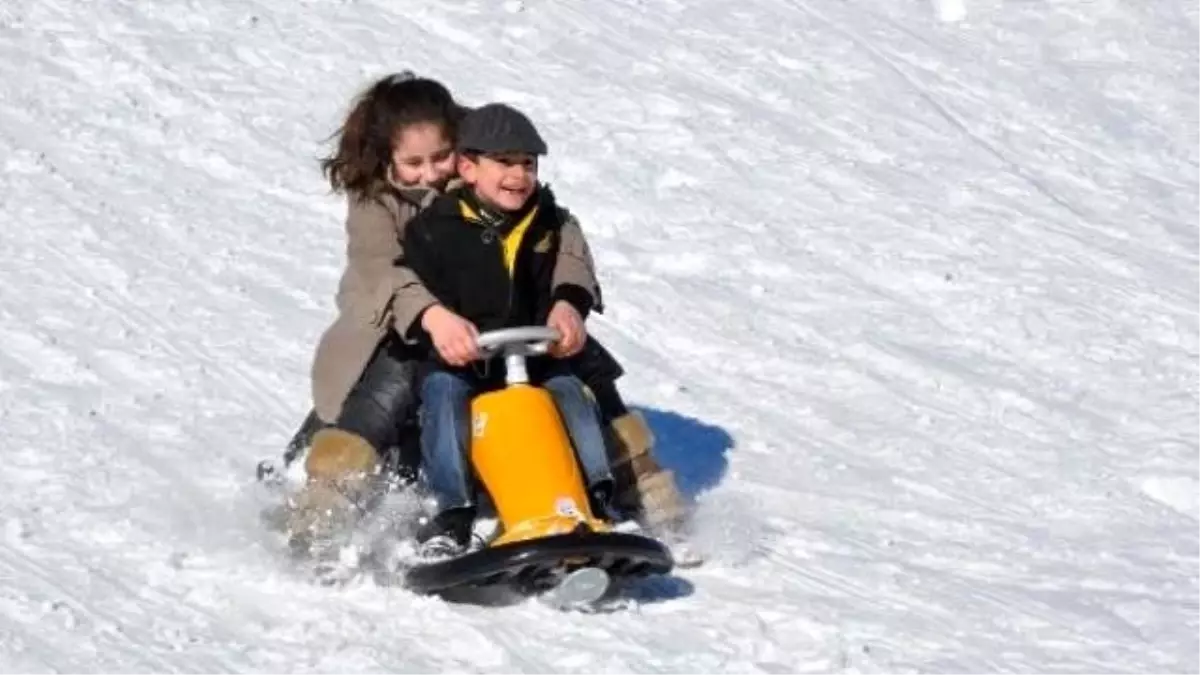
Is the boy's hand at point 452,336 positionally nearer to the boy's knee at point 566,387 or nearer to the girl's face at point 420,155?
the boy's knee at point 566,387

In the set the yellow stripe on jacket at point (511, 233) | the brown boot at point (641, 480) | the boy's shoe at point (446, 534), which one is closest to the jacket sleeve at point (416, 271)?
the yellow stripe on jacket at point (511, 233)

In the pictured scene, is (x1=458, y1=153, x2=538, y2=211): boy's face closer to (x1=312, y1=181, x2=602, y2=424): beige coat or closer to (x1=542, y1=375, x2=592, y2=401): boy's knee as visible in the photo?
(x1=312, y1=181, x2=602, y2=424): beige coat

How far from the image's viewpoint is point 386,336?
238 inches

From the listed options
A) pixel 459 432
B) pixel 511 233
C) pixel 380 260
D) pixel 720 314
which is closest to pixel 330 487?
pixel 459 432

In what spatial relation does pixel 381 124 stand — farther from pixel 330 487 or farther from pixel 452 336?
pixel 330 487

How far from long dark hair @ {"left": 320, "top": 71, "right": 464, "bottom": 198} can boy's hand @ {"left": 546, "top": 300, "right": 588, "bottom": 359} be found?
0.64m

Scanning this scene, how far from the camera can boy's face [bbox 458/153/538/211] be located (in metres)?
5.86

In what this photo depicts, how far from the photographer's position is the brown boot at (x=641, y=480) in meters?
6.15

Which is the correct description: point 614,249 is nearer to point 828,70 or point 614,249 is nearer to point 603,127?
point 603,127

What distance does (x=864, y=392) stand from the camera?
7.65 metres

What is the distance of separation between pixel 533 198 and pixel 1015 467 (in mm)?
1922

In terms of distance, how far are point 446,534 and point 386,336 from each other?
0.63 meters

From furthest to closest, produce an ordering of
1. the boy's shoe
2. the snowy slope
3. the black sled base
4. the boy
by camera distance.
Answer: the boy → the boy's shoe → the snowy slope → the black sled base

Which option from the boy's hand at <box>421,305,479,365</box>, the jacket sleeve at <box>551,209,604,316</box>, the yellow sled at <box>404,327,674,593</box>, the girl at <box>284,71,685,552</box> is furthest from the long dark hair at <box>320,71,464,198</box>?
the yellow sled at <box>404,327,674,593</box>
